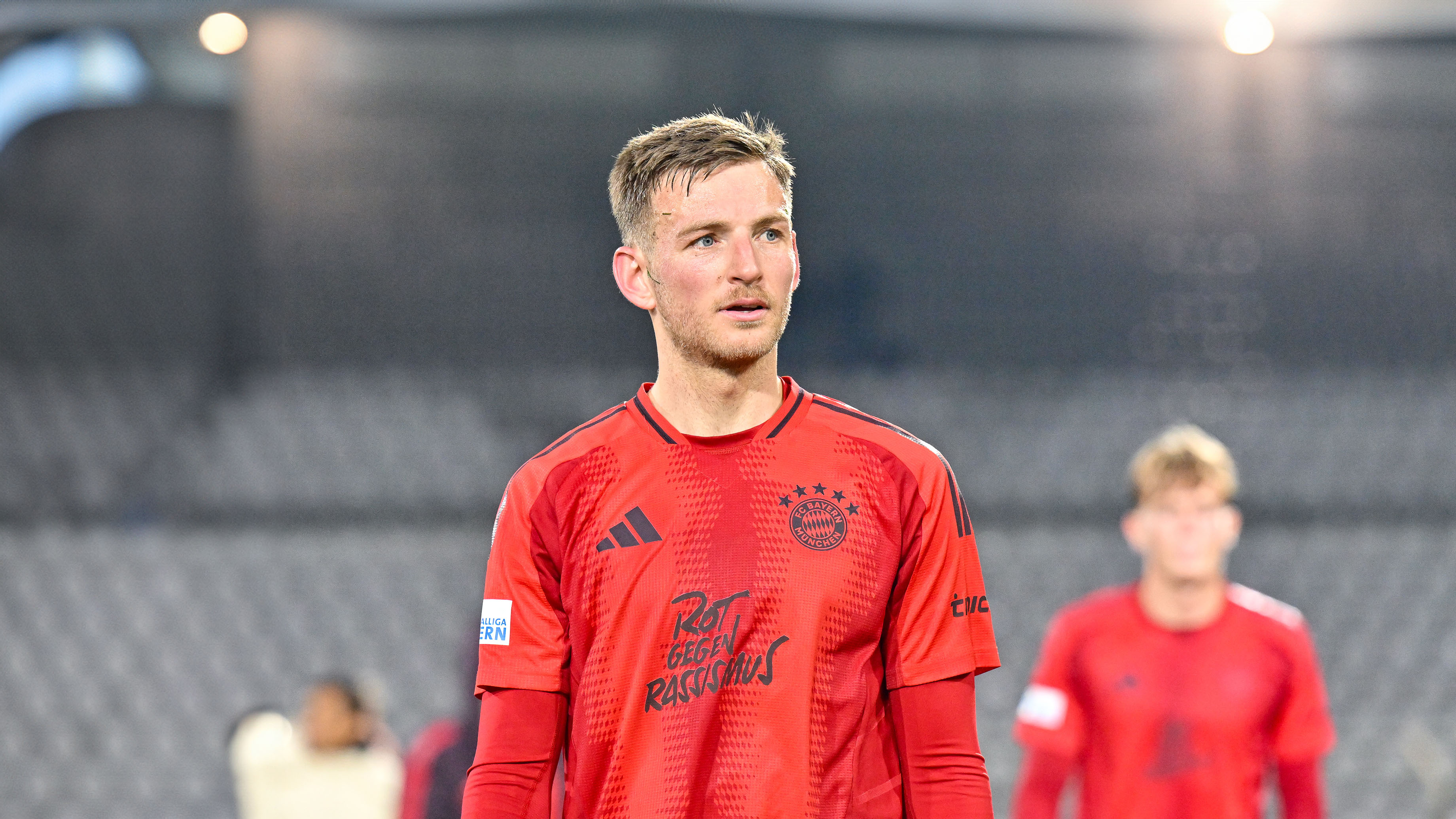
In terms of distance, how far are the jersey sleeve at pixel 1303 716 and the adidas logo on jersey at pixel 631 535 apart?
2270 mm

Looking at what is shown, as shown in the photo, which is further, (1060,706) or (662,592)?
(1060,706)

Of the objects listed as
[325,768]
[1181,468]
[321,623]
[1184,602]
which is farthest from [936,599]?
[321,623]

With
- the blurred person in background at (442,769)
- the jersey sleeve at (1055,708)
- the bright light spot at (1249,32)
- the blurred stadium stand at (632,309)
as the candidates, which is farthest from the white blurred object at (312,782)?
the bright light spot at (1249,32)

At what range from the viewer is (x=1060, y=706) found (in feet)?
11.8

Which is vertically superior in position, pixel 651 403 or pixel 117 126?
pixel 117 126

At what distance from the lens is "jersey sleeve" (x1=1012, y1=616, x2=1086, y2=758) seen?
3.55 m

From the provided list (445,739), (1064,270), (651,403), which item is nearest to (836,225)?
(1064,270)

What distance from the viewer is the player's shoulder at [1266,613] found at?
3604 mm

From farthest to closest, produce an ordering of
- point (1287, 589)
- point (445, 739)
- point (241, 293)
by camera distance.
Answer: point (241, 293) → point (1287, 589) → point (445, 739)

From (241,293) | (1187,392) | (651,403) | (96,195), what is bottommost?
(651,403)

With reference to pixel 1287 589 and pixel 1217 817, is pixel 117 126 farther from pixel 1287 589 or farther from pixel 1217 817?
pixel 1217 817

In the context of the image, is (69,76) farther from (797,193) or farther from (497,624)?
(497,624)

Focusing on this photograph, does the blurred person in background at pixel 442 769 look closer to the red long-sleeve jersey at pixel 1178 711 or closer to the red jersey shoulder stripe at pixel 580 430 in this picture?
the red long-sleeve jersey at pixel 1178 711

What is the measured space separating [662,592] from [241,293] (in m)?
9.59
